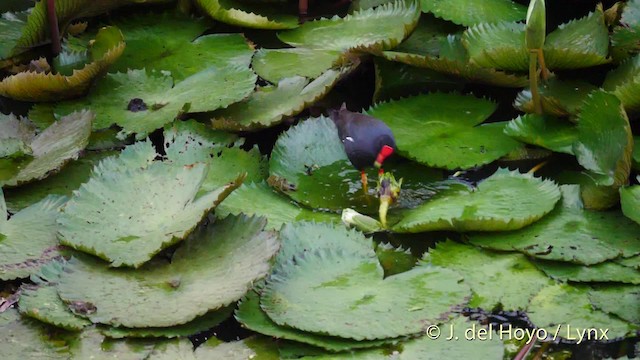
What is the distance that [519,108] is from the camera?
101 inches

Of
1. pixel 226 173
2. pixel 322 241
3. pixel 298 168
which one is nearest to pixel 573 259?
pixel 322 241

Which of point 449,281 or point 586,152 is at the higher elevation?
point 586,152

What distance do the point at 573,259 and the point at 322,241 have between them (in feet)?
1.88

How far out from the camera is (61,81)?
2586 millimetres

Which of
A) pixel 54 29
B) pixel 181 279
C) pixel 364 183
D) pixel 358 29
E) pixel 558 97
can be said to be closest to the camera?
pixel 181 279

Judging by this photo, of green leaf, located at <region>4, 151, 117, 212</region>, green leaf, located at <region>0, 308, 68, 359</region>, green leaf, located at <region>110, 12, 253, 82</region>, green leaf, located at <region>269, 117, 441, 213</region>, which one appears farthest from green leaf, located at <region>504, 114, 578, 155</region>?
green leaf, located at <region>0, 308, 68, 359</region>

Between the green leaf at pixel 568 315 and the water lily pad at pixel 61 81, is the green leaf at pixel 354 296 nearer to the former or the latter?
the green leaf at pixel 568 315

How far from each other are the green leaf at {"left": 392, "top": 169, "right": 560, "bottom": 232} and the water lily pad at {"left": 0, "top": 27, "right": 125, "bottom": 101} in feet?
3.42

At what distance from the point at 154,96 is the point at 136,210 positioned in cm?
64

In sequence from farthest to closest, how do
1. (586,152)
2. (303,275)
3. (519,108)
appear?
(519,108)
(586,152)
(303,275)

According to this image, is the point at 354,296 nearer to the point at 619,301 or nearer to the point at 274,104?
the point at 619,301

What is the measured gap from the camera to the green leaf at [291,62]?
9.18 ft

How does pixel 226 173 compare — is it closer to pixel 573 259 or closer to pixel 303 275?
pixel 303 275

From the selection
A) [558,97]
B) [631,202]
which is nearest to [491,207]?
[631,202]
